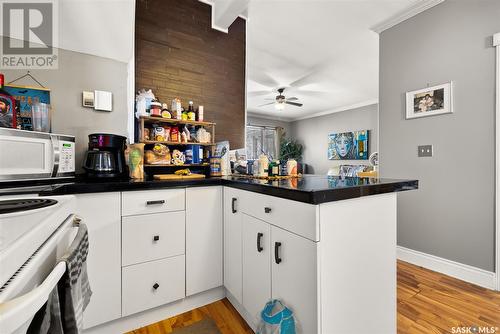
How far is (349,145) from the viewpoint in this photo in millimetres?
6613

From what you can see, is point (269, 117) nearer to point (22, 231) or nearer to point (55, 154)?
point (55, 154)

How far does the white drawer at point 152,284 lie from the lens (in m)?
1.34

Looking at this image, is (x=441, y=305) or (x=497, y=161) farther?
(x=497, y=161)

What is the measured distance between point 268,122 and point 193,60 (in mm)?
5857

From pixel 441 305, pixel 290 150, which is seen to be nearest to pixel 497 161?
pixel 441 305

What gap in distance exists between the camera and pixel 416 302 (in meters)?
1.65

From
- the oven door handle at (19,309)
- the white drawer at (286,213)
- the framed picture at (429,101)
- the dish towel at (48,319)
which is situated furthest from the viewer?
the framed picture at (429,101)

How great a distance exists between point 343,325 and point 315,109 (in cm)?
675

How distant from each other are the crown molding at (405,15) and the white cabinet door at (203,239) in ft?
8.86

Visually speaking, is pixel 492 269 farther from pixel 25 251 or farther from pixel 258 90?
pixel 258 90

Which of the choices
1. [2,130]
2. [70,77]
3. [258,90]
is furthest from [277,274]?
[258,90]

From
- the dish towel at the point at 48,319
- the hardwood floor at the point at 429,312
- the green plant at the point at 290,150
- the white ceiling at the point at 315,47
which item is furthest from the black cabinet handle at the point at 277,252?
the green plant at the point at 290,150

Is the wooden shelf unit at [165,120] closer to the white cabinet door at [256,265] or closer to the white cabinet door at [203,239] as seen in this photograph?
the white cabinet door at [203,239]

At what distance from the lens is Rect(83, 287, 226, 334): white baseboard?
133cm
